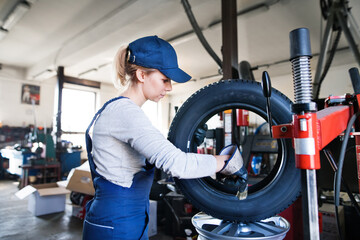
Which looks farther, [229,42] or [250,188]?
[229,42]

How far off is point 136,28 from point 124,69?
12.9 ft

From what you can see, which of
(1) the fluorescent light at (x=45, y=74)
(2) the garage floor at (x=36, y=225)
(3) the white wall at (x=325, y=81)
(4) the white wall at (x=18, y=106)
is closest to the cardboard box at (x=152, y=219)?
(2) the garage floor at (x=36, y=225)

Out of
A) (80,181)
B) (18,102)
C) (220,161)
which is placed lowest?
(80,181)

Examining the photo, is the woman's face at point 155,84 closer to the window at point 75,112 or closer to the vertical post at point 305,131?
the vertical post at point 305,131

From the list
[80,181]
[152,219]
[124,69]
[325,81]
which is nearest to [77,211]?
[80,181]

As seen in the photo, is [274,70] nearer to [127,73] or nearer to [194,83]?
[194,83]

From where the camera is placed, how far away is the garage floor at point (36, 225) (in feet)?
8.94

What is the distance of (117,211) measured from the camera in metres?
0.87

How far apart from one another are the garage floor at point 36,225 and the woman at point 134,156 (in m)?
1.97

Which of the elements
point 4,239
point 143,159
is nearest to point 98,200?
point 143,159

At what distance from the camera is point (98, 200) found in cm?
91

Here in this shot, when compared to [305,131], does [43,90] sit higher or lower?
higher

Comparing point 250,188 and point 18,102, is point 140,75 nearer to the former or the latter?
point 250,188

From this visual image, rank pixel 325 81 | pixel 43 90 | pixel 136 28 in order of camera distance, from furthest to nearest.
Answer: pixel 43 90 → pixel 325 81 → pixel 136 28
